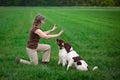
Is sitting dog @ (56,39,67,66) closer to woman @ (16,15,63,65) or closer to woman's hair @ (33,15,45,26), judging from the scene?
woman @ (16,15,63,65)

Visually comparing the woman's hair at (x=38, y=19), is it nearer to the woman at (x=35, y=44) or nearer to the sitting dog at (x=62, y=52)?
the woman at (x=35, y=44)

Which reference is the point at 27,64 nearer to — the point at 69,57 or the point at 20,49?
the point at 69,57

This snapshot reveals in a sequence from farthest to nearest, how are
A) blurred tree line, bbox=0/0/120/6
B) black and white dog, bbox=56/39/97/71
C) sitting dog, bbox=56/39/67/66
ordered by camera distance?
blurred tree line, bbox=0/0/120/6, sitting dog, bbox=56/39/67/66, black and white dog, bbox=56/39/97/71

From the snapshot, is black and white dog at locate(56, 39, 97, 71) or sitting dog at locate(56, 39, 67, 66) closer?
black and white dog at locate(56, 39, 97, 71)

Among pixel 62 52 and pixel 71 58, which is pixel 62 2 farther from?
pixel 71 58

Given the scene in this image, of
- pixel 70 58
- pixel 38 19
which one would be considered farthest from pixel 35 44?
pixel 70 58

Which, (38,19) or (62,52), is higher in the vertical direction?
(38,19)

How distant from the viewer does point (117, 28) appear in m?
14.3

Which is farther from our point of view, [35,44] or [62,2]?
[62,2]

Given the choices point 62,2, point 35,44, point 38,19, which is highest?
point 38,19

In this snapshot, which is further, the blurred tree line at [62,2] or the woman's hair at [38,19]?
the blurred tree line at [62,2]

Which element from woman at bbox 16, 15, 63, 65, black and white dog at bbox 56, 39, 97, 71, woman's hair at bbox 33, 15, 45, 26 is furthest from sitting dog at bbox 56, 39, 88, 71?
woman's hair at bbox 33, 15, 45, 26

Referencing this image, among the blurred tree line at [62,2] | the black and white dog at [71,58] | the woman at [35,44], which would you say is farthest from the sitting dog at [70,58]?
the blurred tree line at [62,2]

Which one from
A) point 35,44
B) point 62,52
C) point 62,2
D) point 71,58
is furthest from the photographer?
point 62,2
